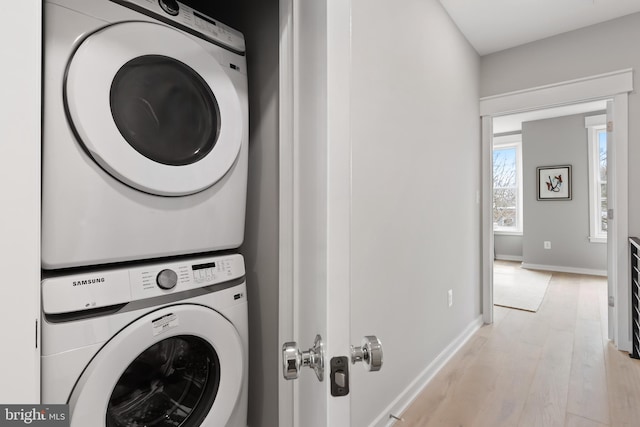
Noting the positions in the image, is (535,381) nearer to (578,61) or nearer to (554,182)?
(578,61)

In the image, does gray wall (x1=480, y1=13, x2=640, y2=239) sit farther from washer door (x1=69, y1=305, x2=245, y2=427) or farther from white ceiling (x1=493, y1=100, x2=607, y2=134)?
washer door (x1=69, y1=305, x2=245, y2=427)

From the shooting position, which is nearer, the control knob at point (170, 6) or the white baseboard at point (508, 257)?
the control knob at point (170, 6)

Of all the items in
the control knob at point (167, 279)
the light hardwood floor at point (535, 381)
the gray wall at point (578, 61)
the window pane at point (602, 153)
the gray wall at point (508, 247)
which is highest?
the gray wall at point (578, 61)

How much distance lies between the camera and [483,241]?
3.08 meters

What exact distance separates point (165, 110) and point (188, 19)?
1.02ft

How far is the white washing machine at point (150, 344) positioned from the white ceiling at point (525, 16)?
100 inches

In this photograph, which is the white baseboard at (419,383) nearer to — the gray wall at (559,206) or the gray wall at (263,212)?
the gray wall at (263,212)

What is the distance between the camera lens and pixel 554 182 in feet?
17.3

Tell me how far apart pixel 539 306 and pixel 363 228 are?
3163mm

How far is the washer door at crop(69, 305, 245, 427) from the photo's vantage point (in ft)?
2.70

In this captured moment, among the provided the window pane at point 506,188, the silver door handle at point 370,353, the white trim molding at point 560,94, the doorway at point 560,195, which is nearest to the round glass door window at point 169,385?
the silver door handle at point 370,353

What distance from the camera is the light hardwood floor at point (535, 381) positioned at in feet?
5.49

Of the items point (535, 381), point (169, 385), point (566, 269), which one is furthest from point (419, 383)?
point (566, 269)

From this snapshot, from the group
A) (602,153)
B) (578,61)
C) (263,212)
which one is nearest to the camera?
(263,212)
